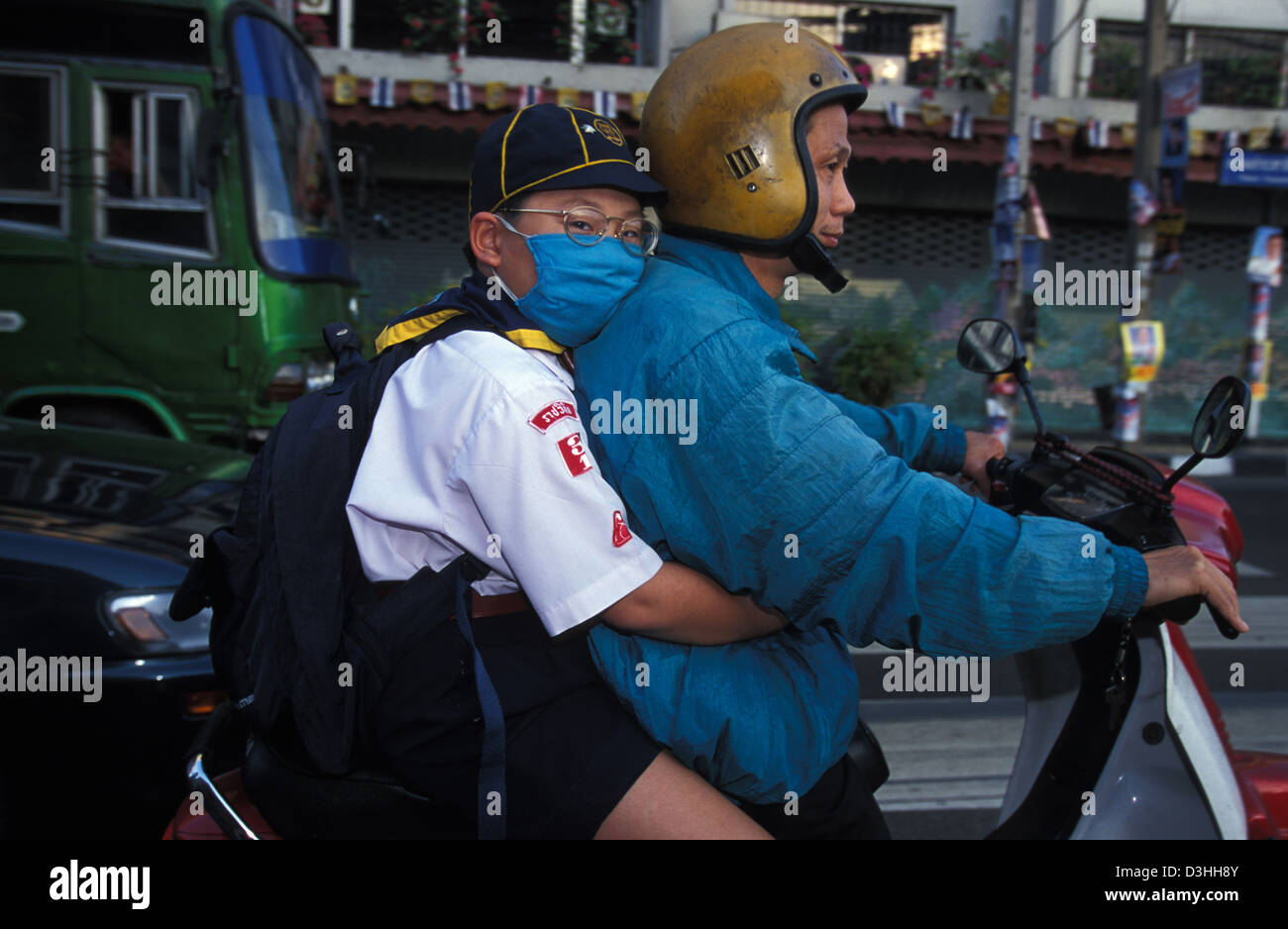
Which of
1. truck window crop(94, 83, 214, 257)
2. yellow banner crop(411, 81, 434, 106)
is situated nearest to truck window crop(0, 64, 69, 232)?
truck window crop(94, 83, 214, 257)

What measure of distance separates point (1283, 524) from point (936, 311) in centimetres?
631

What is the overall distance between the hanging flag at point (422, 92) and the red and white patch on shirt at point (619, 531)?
37.1ft

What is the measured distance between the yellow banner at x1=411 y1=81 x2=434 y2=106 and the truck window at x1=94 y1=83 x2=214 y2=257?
231 inches

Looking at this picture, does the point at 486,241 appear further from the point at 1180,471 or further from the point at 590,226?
the point at 1180,471

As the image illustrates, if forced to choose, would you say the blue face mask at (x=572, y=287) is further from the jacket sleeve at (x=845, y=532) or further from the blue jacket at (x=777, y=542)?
the jacket sleeve at (x=845, y=532)

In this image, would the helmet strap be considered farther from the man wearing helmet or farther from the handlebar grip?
the handlebar grip

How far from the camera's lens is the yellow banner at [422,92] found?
11758 millimetres

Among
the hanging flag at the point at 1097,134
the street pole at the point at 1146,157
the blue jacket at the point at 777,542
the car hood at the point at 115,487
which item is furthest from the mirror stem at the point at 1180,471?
the hanging flag at the point at 1097,134

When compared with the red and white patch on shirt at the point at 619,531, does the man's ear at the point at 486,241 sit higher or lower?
higher

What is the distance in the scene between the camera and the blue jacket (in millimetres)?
1376

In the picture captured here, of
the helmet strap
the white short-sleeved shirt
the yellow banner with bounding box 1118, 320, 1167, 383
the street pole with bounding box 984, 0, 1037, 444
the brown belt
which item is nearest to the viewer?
the white short-sleeved shirt

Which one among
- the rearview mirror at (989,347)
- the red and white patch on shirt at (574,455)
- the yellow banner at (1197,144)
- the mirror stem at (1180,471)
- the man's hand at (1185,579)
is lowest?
the man's hand at (1185,579)

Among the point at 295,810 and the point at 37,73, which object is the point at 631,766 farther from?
the point at 37,73
